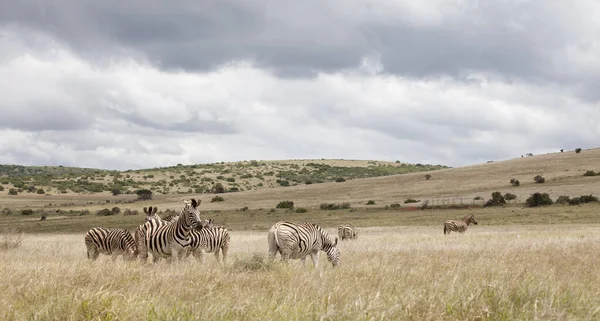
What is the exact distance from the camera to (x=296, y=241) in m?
16.2

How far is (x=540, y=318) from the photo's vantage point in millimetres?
6105

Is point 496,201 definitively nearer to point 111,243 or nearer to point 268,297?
point 111,243

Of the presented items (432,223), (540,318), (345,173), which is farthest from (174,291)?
(345,173)

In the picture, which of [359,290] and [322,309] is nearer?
[322,309]

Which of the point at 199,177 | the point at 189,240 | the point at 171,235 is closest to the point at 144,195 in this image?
the point at 199,177

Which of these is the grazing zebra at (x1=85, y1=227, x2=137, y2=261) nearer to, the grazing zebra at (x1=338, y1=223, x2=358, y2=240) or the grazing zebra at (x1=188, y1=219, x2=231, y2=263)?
the grazing zebra at (x1=188, y1=219, x2=231, y2=263)

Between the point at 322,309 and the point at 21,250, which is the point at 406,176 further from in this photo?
the point at 322,309

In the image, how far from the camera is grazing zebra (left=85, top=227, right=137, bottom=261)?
19.0 metres

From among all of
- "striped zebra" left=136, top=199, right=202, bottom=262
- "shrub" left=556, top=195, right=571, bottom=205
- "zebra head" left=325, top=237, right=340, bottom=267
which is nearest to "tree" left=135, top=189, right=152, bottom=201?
"shrub" left=556, top=195, right=571, bottom=205

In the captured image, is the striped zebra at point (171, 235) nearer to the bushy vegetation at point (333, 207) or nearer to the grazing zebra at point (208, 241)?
the grazing zebra at point (208, 241)

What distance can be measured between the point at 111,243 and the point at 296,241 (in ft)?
24.4

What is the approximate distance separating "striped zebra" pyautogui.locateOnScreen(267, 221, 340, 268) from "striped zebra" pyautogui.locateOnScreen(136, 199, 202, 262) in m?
2.46

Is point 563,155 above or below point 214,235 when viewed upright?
above

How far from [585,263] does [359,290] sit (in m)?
9.17
